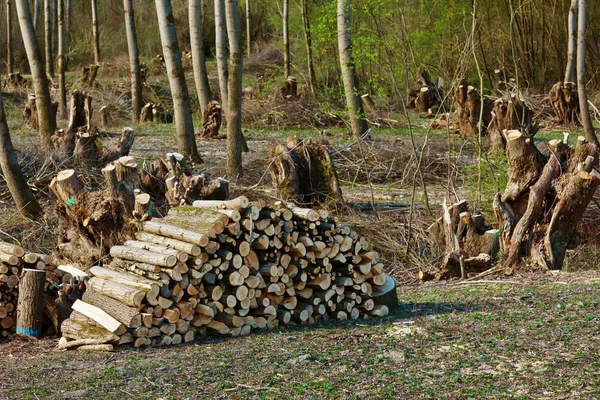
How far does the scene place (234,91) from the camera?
13.4m

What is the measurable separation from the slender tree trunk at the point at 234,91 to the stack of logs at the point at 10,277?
241 inches

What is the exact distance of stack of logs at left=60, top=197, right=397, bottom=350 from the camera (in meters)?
6.45

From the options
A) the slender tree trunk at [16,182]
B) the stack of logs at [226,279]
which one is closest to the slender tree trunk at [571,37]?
the slender tree trunk at [16,182]

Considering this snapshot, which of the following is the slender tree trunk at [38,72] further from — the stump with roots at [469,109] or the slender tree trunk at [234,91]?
the stump with roots at [469,109]

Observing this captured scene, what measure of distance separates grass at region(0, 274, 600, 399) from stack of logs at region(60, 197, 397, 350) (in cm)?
18

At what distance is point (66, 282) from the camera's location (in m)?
7.65

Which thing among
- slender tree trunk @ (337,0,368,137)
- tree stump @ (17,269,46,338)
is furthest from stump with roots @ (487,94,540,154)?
tree stump @ (17,269,46,338)

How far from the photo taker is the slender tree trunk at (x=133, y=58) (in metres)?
19.0

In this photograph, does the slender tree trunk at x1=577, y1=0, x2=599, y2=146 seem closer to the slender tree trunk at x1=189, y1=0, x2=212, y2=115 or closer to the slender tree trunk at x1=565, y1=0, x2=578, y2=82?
the slender tree trunk at x1=565, y1=0, x2=578, y2=82

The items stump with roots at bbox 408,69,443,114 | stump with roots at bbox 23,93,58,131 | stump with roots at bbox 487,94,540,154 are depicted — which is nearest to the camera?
stump with roots at bbox 487,94,540,154

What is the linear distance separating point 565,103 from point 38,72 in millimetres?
11487

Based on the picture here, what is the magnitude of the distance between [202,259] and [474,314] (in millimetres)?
1985

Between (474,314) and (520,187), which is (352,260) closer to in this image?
(474,314)

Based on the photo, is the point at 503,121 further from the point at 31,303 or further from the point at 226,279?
the point at 31,303
